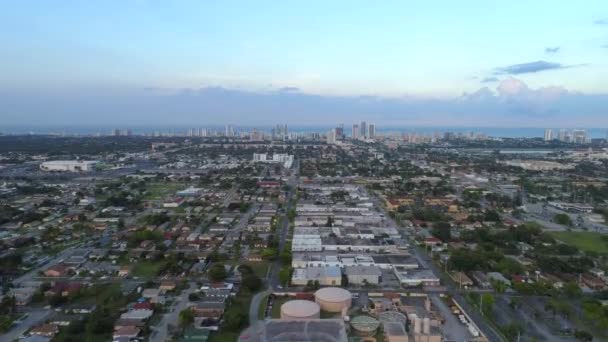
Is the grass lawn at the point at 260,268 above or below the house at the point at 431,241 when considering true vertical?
below

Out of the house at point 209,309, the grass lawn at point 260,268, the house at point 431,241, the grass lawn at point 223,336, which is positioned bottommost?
the grass lawn at point 223,336

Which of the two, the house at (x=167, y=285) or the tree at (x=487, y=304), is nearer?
the tree at (x=487, y=304)

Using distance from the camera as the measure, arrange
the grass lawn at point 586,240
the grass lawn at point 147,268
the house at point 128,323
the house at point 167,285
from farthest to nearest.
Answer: the grass lawn at point 586,240 < the grass lawn at point 147,268 < the house at point 167,285 < the house at point 128,323

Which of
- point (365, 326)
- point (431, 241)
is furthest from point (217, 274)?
point (431, 241)

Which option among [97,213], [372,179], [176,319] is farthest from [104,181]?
[176,319]

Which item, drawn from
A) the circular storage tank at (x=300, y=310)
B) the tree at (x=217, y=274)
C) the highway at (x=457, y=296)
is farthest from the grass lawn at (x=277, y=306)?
the highway at (x=457, y=296)

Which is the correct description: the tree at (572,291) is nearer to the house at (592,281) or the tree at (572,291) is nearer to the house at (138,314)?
the house at (592,281)
